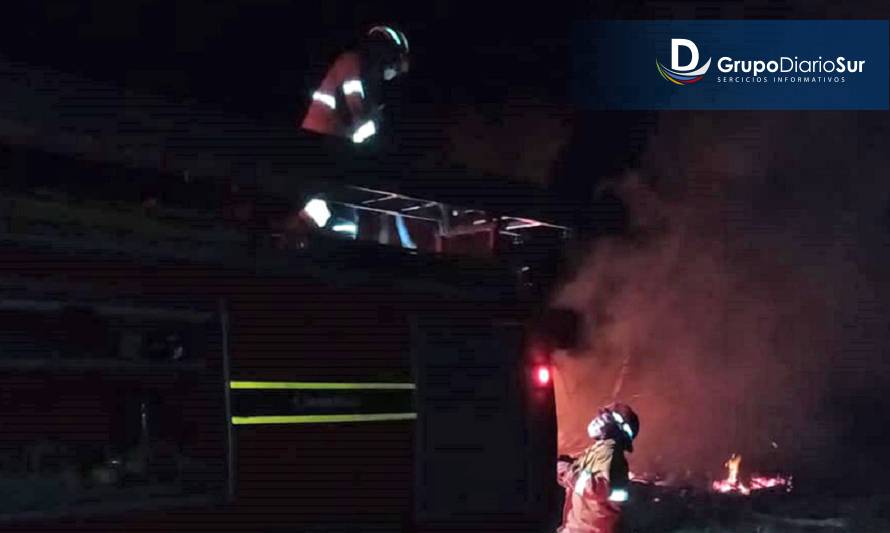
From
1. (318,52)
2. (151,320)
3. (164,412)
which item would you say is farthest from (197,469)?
(318,52)

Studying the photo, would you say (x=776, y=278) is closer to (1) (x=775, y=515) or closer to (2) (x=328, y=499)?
(1) (x=775, y=515)

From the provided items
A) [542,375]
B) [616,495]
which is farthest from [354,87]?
[616,495]

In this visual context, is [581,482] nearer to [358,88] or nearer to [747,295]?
[358,88]

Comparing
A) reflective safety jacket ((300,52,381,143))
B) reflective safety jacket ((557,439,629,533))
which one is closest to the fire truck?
reflective safety jacket ((300,52,381,143))

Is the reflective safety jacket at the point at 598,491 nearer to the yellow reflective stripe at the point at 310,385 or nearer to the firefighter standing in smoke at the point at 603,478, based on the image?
the firefighter standing in smoke at the point at 603,478

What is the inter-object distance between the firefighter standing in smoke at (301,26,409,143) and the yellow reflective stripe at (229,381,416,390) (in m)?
1.37

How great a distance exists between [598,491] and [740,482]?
442 cm

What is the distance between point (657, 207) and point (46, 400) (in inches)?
286

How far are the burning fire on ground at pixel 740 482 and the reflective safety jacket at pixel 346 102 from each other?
578 cm

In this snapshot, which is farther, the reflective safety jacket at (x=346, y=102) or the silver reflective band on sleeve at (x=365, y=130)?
the reflective safety jacket at (x=346, y=102)

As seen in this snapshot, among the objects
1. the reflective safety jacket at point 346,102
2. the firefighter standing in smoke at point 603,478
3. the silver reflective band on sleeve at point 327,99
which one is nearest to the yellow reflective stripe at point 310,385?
the reflective safety jacket at point 346,102

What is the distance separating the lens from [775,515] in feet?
25.1

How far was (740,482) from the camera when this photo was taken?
362 inches

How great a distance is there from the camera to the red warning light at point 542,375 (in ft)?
Result: 13.6
